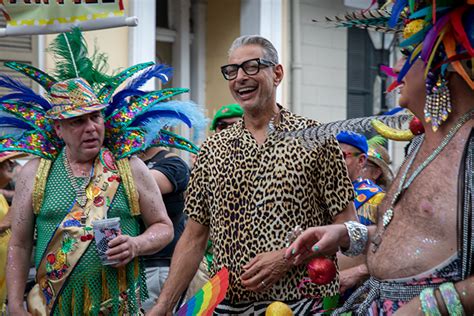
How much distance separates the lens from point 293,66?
11688 mm

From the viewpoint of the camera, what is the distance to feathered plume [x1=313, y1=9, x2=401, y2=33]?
3428 millimetres

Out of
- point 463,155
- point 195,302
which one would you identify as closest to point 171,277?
point 195,302

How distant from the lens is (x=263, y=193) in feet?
12.4

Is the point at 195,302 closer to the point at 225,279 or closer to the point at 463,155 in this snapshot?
the point at 225,279

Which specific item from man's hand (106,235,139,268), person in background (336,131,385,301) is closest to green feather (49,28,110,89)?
man's hand (106,235,139,268)

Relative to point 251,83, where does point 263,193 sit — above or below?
below

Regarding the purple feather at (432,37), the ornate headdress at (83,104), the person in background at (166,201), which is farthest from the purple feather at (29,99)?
the purple feather at (432,37)

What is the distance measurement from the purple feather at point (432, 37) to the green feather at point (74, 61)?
249 centimetres

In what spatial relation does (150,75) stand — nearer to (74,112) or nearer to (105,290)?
(74,112)

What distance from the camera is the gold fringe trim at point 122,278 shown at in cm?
445

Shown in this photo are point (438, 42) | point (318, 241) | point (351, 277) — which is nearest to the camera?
point (438, 42)

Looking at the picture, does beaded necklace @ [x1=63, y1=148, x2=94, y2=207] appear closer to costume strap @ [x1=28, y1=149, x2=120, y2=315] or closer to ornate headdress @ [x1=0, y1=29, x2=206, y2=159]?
costume strap @ [x1=28, y1=149, x2=120, y2=315]

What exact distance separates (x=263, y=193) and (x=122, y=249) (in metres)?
0.90

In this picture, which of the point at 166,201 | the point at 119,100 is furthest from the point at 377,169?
the point at 119,100
